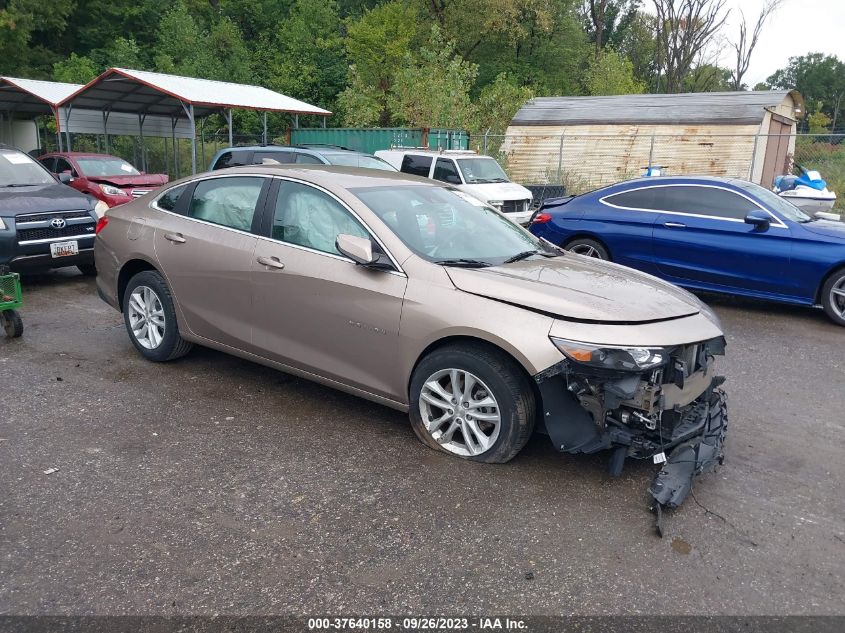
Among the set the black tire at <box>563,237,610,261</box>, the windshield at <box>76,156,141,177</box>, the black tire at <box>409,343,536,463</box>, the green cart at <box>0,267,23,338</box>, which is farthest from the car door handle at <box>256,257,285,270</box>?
the windshield at <box>76,156,141,177</box>

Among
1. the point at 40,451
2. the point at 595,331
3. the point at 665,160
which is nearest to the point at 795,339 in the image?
the point at 595,331

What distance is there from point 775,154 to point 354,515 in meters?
23.5

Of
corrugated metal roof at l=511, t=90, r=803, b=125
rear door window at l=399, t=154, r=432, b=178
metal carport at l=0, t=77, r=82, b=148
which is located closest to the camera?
rear door window at l=399, t=154, r=432, b=178

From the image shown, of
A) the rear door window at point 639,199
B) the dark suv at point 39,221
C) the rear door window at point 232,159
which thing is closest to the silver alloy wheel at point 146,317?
the dark suv at point 39,221

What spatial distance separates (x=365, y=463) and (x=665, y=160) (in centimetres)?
2097

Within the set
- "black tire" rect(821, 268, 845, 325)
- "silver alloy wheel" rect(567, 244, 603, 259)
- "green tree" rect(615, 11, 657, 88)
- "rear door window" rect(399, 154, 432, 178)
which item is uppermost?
"green tree" rect(615, 11, 657, 88)

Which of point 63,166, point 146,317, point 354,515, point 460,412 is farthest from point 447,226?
point 63,166

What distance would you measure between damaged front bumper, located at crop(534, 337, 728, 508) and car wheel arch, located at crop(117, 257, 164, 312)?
3.52 meters

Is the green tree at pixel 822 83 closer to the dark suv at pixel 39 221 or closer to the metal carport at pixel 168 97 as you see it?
the metal carport at pixel 168 97

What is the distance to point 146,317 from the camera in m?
5.62

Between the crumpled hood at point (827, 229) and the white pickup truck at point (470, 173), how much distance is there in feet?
20.7

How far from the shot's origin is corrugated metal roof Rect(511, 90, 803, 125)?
72.1ft

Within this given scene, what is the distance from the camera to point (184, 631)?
8.65 feet

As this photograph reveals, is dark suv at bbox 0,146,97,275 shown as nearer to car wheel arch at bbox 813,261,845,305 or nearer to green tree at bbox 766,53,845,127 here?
car wheel arch at bbox 813,261,845,305
